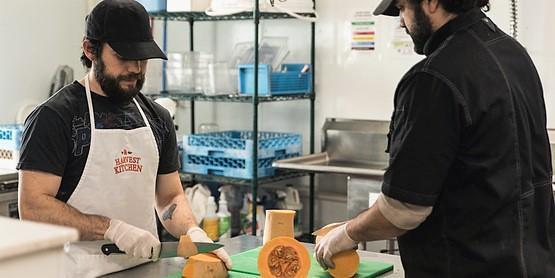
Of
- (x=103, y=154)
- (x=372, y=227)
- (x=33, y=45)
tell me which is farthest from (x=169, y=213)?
(x=33, y=45)

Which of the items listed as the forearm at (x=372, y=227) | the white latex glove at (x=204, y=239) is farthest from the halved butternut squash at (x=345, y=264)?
the white latex glove at (x=204, y=239)

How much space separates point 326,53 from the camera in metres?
4.09

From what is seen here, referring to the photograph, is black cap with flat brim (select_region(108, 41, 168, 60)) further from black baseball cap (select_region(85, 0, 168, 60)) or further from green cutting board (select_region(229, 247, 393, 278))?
green cutting board (select_region(229, 247, 393, 278))

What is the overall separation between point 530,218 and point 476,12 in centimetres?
48

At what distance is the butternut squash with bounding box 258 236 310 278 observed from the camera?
210 centimetres

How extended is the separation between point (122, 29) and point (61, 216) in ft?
1.78

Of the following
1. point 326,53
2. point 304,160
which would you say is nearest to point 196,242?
point 304,160

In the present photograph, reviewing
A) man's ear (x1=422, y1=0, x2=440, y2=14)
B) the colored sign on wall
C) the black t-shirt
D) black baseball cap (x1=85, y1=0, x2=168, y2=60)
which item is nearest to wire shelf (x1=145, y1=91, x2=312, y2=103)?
the colored sign on wall

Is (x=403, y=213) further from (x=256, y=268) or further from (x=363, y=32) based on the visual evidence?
(x=363, y=32)

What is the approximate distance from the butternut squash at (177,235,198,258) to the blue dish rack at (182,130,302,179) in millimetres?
1700

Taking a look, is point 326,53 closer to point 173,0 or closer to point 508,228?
point 173,0

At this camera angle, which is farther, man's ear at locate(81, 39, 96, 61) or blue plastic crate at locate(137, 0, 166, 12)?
blue plastic crate at locate(137, 0, 166, 12)

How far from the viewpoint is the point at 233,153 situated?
3.89m

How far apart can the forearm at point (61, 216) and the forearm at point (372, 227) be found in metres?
0.70
